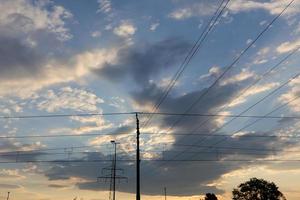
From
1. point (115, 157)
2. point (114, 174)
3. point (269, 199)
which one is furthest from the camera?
point (269, 199)

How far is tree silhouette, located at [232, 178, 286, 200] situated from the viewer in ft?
487

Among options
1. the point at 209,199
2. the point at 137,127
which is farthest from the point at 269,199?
the point at 137,127

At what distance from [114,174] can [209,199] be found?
87.0m

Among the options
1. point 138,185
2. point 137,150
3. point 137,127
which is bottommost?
point 138,185

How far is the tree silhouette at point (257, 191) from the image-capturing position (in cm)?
14838

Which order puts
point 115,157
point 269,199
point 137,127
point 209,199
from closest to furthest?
point 137,127, point 115,157, point 269,199, point 209,199

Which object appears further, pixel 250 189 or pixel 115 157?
pixel 250 189

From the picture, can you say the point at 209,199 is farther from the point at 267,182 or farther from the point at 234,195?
the point at 267,182

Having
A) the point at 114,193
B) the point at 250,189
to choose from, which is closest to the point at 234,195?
the point at 250,189

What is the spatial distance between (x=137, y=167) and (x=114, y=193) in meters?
42.3

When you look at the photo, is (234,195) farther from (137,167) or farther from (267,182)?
(137,167)

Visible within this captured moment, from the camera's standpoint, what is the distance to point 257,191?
492 ft

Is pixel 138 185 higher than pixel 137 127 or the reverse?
the reverse

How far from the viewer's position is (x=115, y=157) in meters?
92.8
